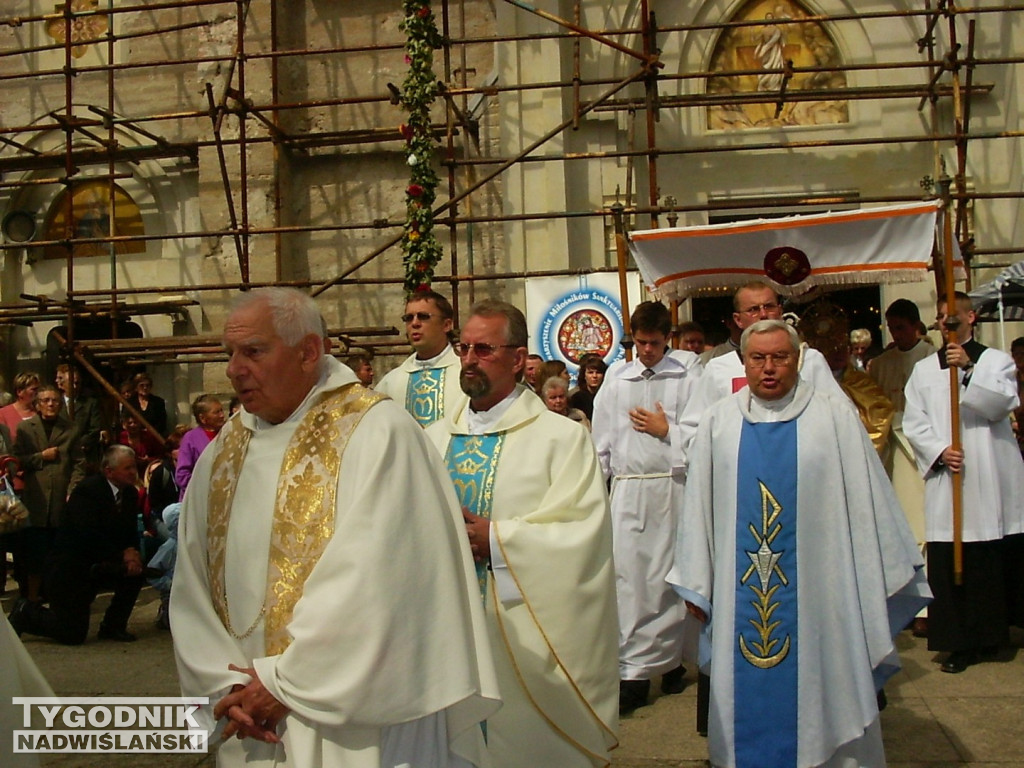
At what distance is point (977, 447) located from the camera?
6582 mm

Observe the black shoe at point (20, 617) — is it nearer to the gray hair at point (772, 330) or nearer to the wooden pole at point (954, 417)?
the gray hair at point (772, 330)

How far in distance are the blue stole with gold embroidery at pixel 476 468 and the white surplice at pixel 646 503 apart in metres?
1.96

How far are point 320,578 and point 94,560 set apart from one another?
556 centimetres

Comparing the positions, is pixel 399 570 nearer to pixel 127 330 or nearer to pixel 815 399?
pixel 815 399

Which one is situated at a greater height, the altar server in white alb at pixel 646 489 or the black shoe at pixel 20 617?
the altar server in white alb at pixel 646 489

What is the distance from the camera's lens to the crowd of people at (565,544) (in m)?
2.94

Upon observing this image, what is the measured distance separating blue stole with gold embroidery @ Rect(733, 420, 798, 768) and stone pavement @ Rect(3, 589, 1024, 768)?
83cm

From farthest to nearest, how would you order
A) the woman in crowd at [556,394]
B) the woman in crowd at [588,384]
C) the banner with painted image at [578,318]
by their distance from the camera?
the banner with painted image at [578,318] → the woman in crowd at [588,384] → the woman in crowd at [556,394]

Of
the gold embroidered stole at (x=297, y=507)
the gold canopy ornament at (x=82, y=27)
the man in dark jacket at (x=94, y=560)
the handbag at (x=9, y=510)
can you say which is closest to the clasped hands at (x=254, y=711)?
the gold embroidered stole at (x=297, y=507)

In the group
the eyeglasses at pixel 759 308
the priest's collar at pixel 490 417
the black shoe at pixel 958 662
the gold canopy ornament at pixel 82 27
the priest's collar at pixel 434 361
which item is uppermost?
the gold canopy ornament at pixel 82 27

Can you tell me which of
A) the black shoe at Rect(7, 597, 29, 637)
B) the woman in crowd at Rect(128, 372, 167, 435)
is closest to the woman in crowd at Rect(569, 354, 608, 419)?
the black shoe at Rect(7, 597, 29, 637)

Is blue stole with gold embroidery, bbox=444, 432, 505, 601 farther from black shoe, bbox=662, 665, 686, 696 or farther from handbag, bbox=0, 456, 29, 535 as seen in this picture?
handbag, bbox=0, 456, 29, 535

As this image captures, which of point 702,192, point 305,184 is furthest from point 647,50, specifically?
point 305,184

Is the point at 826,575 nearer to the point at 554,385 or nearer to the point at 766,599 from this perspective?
the point at 766,599
